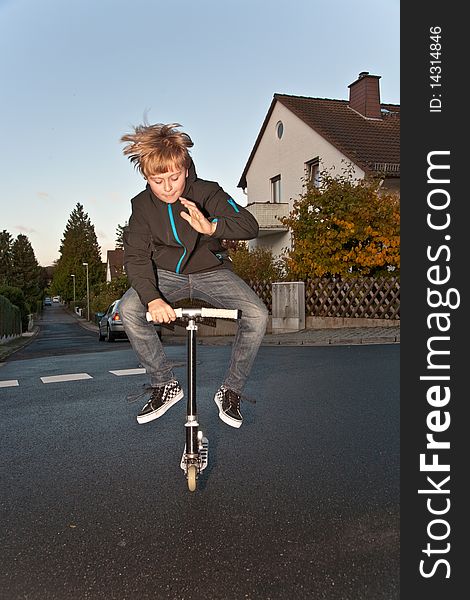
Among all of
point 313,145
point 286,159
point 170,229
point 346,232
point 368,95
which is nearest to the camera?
point 170,229

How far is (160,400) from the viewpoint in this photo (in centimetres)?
367

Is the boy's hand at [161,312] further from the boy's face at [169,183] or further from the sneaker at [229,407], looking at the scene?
the sneaker at [229,407]

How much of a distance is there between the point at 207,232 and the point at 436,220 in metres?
1.35

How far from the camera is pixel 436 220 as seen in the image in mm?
2129

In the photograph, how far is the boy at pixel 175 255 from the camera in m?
3.18

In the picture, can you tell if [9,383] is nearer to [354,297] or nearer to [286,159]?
[354,297]

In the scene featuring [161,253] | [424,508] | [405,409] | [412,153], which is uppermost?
[412,153]

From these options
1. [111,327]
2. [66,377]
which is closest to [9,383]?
[66,377]

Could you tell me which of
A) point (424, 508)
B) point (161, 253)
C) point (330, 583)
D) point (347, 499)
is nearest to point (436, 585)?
point (424, 508)

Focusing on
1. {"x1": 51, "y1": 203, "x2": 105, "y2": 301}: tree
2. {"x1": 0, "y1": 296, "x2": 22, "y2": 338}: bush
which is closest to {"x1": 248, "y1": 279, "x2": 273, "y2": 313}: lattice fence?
{"x1": 0, "y1": 296, "x2": 22, "y2": 338}: bush

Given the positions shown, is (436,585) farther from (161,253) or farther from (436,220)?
(161,253)

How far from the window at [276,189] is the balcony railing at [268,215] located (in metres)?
2.19

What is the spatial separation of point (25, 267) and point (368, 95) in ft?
Result: 282

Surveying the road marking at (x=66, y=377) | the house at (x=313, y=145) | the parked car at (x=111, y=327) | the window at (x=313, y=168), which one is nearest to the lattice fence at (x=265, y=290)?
the parked car at (x=111, y=327)
